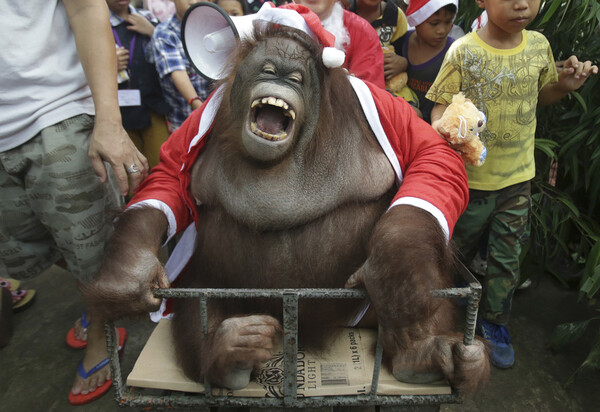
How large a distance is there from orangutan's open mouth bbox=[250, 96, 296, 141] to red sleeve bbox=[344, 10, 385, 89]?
718 mm

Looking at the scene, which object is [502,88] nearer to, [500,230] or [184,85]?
[500,230]

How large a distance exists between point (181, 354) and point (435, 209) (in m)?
0.84

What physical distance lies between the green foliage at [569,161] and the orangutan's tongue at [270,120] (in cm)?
131

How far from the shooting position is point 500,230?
1926 millimetres

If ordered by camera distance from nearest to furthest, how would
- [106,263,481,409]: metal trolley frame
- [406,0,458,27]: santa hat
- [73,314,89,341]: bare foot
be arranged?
[106,263,481,409]: metal trolley frame, [406,0,458,27]: santa hat, [73,314,89,341]: bare foot

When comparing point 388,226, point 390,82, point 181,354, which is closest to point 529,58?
point 390,82

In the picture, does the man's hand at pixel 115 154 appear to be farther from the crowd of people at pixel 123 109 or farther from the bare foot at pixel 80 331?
the bare foot at pixel 80 331

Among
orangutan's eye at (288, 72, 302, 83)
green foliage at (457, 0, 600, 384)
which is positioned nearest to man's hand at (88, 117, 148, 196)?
orangutan's eye at (288, 72, 302, 83)

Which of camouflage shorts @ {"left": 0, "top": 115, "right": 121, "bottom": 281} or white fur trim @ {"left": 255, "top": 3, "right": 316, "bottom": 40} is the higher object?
white fur trim @ {"left": 255, "top": 3, "right": 316, "bottom": 40}

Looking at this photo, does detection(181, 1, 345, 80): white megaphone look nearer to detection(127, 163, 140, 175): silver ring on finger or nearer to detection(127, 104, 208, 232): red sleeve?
detection(127, 104, 208, 232): red sleeve

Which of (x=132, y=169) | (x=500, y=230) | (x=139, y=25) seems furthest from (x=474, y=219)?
(x=139, y=25)

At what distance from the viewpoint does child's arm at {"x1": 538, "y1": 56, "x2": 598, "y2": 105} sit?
170 cm

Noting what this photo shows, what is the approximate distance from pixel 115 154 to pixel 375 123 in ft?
2.64

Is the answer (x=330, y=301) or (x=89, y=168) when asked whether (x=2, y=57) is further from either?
(x=330, y=301)
